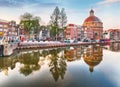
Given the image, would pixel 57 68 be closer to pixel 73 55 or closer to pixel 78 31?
pixel 73 55

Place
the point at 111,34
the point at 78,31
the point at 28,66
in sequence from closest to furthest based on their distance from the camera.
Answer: the point at 28,66
the point at 78,31
the point at 111,34

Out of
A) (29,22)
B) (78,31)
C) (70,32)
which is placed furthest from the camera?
(78,31)

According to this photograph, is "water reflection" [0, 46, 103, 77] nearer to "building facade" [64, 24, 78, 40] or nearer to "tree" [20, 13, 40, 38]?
"tree" [20, 13, 40, 38]

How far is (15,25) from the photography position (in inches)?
1964

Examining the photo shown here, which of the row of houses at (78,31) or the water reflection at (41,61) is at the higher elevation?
the row of houses at (78,31)

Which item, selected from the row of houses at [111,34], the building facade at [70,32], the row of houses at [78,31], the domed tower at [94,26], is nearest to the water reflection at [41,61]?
the row of houses at [78,31]

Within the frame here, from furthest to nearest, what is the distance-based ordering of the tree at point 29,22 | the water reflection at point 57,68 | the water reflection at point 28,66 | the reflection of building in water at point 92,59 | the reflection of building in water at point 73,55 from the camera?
the tree at point 29,22 → the reflection of building in water at point 73,55 → the reflection of building in water at point 92,59 → the water reflection at point 28,66 → the water reflection at point 57,68

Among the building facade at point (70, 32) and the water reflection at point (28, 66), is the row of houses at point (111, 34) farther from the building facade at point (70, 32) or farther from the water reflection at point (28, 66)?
the water reflection at point (28, 66)

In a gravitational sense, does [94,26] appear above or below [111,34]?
above

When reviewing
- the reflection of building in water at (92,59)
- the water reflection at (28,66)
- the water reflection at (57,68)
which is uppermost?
the water reflection at (28,66)

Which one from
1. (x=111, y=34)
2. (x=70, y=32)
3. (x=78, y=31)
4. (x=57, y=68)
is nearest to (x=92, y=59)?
(x=57, y=68)

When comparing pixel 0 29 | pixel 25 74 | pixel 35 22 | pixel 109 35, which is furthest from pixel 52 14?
pixel 109 35

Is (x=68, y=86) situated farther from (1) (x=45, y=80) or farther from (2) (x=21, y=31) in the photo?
(2) (x=21, y=31)

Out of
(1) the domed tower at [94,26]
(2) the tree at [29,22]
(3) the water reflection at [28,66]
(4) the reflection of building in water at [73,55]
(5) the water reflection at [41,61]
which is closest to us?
(3) the water reflection at [28,66]
